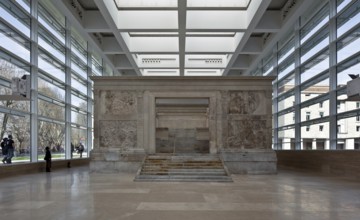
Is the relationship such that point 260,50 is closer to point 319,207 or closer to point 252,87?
point 252,87

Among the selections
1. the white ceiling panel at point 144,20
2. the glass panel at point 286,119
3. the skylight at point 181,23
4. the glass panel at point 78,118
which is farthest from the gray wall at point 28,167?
the glass panel at point 286,119

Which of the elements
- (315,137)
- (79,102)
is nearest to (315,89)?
(315,137)

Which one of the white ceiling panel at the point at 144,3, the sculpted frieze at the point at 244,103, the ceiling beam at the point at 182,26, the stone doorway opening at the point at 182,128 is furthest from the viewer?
the stone doorway opening at the point at 182,128

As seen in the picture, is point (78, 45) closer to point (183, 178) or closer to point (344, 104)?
point (183, 178)

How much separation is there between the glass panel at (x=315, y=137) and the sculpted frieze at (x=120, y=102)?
465 inches

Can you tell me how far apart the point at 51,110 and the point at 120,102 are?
21.3ft

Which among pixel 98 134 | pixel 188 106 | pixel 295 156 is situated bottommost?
pixel 295 156

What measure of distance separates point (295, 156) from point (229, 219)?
66.8 feet

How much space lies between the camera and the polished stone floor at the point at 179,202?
8938 millimetres

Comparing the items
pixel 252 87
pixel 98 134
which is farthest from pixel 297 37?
pixel 98 134

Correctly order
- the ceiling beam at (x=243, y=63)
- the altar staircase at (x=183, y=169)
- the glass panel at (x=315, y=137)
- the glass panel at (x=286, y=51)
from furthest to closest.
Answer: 1. the ceiling beam at (x=243, y=63)
2. the glass panel at (x=286, y=51)
3. the glass panel at (x=315, y=137)
4. the altar staircase at (x=183, y=169)

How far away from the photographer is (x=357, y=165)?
18.1m

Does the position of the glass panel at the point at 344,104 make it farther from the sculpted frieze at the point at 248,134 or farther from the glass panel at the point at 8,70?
the glass panel at the point at 8,70

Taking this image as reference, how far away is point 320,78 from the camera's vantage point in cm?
2430
